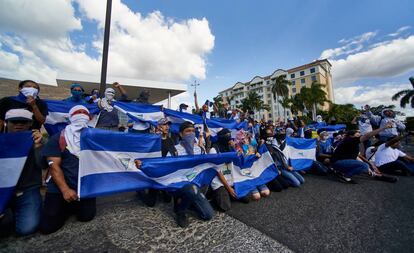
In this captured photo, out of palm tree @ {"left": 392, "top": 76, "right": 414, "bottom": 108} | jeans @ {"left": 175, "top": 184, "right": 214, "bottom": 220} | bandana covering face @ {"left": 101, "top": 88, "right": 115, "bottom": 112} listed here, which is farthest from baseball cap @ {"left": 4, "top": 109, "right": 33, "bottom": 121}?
palm tree @ {"left": 392, "top": 76, "right": 414, "bottom": 108}

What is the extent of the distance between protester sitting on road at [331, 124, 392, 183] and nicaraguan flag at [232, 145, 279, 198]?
2.08m

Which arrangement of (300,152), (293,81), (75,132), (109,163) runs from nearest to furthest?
1. (75,132)
2. (109,163)
3. (300,152)
4. (293,81)

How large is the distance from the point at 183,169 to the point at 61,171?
5.96 feet

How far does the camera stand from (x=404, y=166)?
5254 millimetres

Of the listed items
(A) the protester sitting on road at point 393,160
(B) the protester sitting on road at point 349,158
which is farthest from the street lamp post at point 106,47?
(A) the protester sitting on road at point 393,160

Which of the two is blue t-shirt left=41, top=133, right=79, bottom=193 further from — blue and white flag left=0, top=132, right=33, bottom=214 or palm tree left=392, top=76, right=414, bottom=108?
palm tree left=392, top=76, right=414, bottom=108

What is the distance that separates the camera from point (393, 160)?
17.6 ft

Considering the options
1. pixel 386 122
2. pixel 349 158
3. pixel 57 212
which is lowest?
pixel 57 212

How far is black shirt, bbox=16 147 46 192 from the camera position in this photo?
2.69 metres

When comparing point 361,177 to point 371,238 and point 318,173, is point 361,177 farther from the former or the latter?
point 371,238

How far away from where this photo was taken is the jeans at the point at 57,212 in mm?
2596

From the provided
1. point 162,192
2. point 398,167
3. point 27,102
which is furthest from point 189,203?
point 398,167

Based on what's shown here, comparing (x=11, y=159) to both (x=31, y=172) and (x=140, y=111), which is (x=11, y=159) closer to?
(x=31, y=172)

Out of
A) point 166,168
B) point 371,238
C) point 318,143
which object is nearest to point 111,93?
point 166,168
